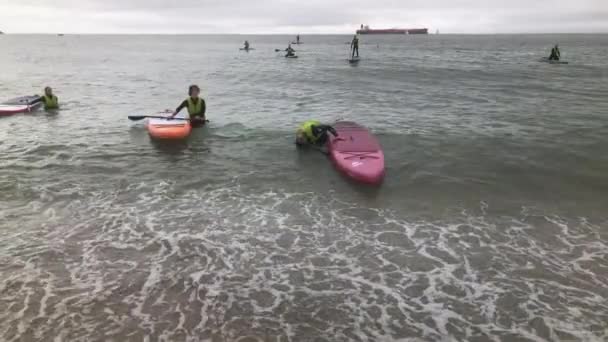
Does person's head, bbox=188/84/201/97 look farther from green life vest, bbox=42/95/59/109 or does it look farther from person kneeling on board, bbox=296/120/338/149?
green life vest, bbox=42/95/59/109

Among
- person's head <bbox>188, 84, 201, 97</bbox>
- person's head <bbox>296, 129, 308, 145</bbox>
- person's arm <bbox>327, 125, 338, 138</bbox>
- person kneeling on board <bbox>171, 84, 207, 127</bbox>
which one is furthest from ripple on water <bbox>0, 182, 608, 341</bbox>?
person kneeling on board <bbox>171, 84, 207, 127</bbox>

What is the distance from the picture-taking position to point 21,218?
8695 millimetres

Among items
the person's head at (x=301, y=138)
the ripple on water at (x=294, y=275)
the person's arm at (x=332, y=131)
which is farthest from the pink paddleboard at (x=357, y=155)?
the ripple on water at (x=294, y=275)

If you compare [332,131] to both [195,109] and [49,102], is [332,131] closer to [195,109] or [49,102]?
[195,109]

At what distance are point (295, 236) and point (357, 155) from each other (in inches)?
174

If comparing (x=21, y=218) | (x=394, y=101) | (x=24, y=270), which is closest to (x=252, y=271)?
(x=24, y=270)

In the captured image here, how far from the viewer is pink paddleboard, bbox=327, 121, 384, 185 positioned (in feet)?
35.6

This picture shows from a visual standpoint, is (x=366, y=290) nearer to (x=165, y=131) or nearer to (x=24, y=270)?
(x=24, y=270)

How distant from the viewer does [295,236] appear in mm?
8266

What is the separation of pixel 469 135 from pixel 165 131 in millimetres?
11745

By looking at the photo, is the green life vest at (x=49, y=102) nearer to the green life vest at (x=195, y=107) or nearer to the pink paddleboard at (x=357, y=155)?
the green life vest at (x=195, y=107)

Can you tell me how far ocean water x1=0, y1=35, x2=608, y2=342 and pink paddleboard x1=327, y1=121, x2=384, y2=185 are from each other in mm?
391

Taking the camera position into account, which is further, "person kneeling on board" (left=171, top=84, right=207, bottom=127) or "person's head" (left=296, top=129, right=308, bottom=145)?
"person kneeling on board" (left=171, top=84, right=207, bottom=127)

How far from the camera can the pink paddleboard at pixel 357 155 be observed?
10836 millimetres
